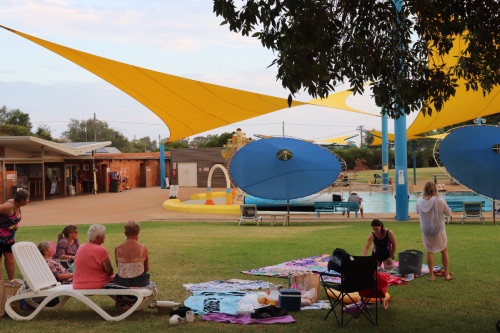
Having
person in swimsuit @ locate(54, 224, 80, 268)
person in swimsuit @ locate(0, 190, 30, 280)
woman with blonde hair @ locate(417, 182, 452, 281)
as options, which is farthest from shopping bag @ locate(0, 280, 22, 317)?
woman with blonde hair @ locate(417, 182, 452, 281)

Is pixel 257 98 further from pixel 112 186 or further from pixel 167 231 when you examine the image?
pixel 112 186

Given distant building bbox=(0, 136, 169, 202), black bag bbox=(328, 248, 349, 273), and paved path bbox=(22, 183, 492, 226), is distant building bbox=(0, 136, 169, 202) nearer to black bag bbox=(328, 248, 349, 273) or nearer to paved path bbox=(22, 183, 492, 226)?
paved path bbox=(22, 183, 492, 226)

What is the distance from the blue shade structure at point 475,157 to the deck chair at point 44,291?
12.3 m

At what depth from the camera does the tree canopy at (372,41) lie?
5566 mm

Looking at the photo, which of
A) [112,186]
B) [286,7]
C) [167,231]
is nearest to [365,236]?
[167,231]

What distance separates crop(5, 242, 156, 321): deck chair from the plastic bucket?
3.65m

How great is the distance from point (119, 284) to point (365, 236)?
25.5 ft

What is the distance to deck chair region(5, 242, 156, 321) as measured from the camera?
6.19m

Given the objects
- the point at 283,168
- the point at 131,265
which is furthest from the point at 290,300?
the point at 283,168

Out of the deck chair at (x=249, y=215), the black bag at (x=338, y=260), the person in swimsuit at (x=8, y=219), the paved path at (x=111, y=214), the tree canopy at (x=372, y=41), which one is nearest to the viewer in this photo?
the tree canopy at (x=372, y=41)

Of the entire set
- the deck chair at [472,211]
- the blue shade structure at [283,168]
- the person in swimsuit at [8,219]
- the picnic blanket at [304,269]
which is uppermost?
the blue shade structure at [283,168]

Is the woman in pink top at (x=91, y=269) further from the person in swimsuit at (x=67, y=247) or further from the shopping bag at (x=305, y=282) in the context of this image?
the shopping bag at (x=305, y=282)

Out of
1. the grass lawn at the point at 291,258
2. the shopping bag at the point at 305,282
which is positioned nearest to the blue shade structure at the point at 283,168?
the grass lawn at the point at 291,258

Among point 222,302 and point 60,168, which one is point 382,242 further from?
point 60,168
